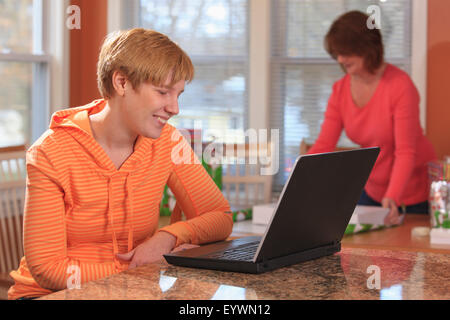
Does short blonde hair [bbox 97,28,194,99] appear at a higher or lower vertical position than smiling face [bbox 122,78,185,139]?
higher

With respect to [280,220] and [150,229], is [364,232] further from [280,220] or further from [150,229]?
[280,220]

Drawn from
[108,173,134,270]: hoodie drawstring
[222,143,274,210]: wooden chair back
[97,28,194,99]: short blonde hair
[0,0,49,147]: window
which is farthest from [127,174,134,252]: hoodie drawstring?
[0,0,49,147]: window

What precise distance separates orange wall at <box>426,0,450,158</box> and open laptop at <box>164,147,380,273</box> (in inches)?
93.4

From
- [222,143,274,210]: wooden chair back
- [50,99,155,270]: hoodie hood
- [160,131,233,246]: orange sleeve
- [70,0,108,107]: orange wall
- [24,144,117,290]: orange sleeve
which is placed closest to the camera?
[24,144,117,290]: orange sleeve

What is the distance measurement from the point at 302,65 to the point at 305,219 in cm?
276

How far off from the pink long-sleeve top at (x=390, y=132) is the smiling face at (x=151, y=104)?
1.26m

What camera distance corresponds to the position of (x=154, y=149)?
5.37ft

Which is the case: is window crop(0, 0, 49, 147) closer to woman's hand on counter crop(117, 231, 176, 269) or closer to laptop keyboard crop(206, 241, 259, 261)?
woman's hand on counter crop(117, 231, 176, 269)

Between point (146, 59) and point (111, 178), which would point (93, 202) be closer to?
point (111, 178)

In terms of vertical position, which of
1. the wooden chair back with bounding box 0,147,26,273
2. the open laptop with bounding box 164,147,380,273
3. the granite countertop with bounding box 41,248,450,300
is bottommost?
the wooden chair back with bounding box 0,147,26,273

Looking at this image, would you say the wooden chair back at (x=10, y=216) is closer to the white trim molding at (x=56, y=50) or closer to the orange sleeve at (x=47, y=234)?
the white trim molding at (x=56, y=50)

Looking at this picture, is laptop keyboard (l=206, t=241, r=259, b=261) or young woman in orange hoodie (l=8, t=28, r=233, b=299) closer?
laptop keyboard (l=206, t=241, r=259, b=261)

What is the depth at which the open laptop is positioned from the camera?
1.11 m
